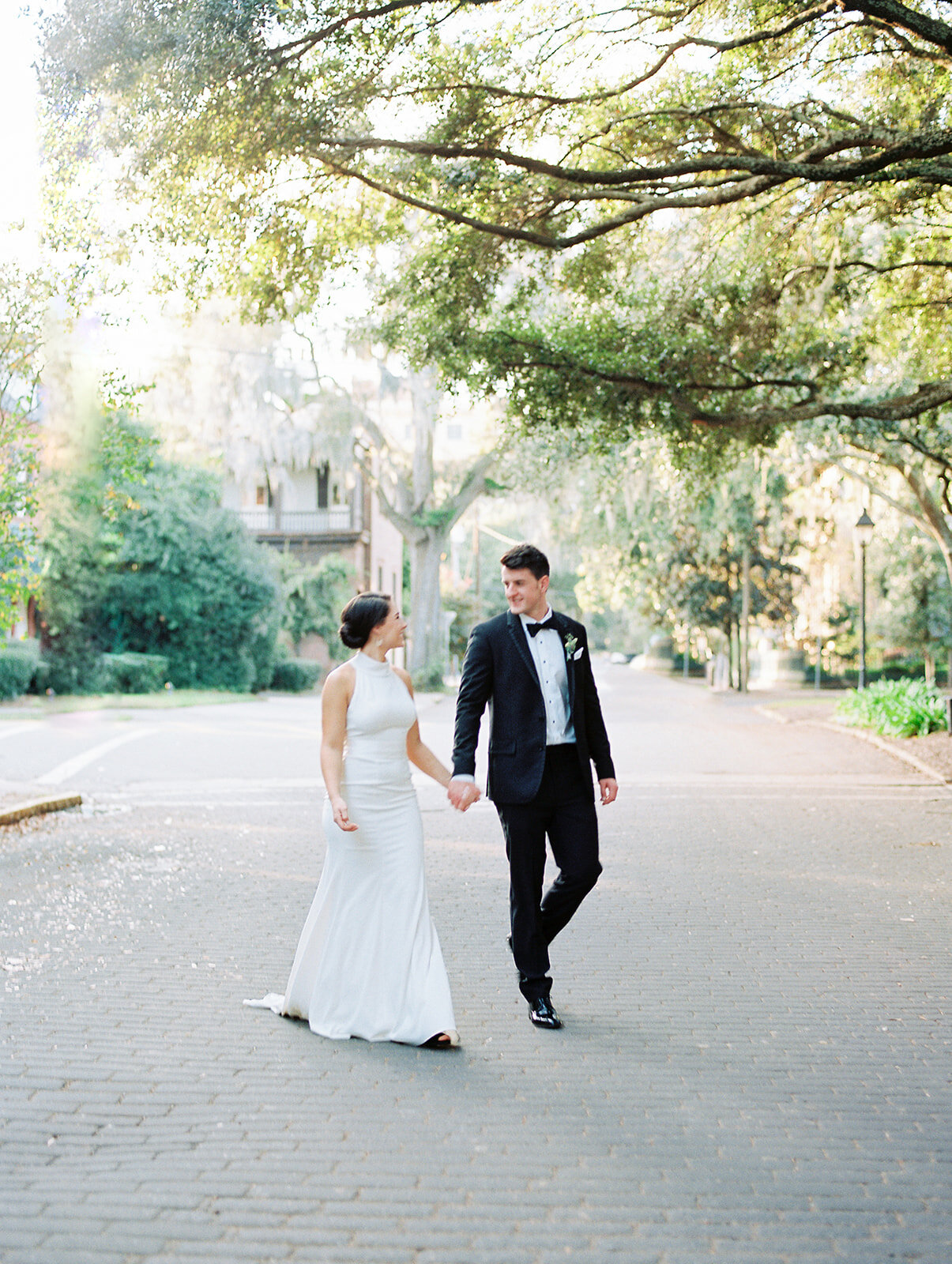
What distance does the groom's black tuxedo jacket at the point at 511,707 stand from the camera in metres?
5.62

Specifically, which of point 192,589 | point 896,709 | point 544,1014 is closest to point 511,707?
point 544,1014

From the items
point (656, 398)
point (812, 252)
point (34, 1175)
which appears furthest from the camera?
point (812, 252)

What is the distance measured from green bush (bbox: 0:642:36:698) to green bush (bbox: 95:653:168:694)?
8.16 feet

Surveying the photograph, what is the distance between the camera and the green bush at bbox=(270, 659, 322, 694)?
1554 inches

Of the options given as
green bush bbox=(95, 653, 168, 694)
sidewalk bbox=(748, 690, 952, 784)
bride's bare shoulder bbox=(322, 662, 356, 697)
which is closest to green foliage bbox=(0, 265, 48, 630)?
bride's bare shoulder bbox=(322, 662, 356, 697)

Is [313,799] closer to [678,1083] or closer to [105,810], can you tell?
[105,810]

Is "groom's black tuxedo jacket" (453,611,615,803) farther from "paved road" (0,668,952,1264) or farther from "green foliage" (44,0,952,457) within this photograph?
"green foliage" (44,0,952,457)

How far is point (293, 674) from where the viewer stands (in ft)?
130

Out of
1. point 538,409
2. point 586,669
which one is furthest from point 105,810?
point 586,669

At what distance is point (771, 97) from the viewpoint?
13.4 metres

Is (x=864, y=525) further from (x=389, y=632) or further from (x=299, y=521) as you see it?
(x=389, y=632)

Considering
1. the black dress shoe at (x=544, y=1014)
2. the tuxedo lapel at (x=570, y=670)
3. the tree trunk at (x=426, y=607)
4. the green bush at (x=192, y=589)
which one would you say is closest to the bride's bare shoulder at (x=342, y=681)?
the tuxedo lapel at (x=570, y=670)

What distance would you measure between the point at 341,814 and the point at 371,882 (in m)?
0.32

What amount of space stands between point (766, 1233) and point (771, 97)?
12.2m
